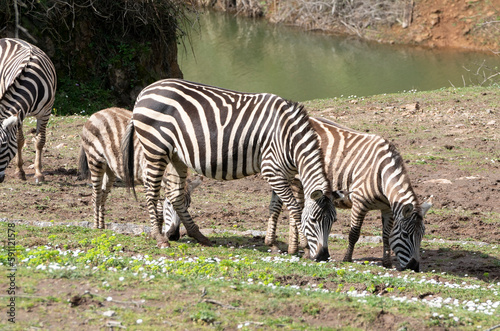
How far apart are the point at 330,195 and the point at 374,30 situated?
96.0ft

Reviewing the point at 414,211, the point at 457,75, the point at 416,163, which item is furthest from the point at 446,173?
the point at 457,75

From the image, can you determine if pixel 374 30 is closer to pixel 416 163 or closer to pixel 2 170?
pixel 416 163

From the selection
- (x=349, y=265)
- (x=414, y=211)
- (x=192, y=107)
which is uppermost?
(x=192, y=107)

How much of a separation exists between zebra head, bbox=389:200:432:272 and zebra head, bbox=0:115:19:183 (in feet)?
23.2

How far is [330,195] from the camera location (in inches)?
326

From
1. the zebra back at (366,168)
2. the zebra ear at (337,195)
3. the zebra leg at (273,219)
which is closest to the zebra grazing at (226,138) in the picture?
the zebra ear at (337,195)

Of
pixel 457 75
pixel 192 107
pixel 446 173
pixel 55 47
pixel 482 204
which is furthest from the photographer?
pixel 457 75

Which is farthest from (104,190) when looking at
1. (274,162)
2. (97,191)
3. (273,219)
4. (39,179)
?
(274,162)

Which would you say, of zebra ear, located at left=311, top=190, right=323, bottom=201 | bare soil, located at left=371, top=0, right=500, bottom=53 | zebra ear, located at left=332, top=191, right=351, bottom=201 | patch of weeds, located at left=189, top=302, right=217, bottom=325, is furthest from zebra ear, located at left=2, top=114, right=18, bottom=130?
bare soil, located at left=371, top=0, right=500, bottom=53

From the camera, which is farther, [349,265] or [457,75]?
[457,75]

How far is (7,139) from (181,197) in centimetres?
410

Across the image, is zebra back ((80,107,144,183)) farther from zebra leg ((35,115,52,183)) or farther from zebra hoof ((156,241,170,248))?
zebra leg ((35,115,52,183))

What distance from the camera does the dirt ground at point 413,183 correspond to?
34.3 feet

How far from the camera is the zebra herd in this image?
8.33 m
